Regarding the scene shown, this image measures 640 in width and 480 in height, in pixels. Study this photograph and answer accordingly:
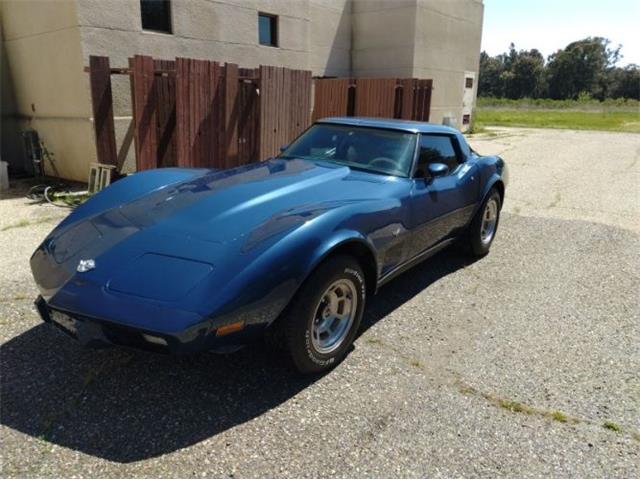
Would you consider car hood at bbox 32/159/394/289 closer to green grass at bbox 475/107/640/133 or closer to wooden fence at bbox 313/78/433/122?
wooden fence at bbox 313/78/433/122

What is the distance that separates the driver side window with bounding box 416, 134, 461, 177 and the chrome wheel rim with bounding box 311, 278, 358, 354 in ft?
4.46

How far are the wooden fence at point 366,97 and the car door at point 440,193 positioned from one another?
7116 mm

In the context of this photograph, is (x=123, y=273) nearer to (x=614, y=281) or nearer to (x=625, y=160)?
(x=614, y=281)

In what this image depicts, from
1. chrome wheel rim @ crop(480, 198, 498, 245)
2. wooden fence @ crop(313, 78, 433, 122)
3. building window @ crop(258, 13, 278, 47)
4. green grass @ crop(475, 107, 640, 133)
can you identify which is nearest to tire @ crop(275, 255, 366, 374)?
chrome wheel rim @ crop(480, 198, 498, 245)

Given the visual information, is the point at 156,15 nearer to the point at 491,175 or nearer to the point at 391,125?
the point at 391,125

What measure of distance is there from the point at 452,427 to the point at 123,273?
1.87 metres

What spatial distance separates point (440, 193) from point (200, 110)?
16.1ft

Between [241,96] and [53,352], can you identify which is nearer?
[53,352]

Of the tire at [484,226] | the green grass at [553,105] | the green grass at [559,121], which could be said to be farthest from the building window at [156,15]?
A: the green grass at [553,105]

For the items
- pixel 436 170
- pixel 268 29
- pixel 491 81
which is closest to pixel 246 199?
pixel 436 170

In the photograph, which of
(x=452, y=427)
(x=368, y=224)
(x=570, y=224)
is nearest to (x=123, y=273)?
(x=368, y=224)

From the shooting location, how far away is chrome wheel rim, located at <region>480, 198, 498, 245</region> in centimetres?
515

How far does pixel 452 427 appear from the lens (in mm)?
2523

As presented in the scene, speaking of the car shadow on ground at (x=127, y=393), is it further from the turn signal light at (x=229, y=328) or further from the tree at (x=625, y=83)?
the tree at (x=625, y=83)
